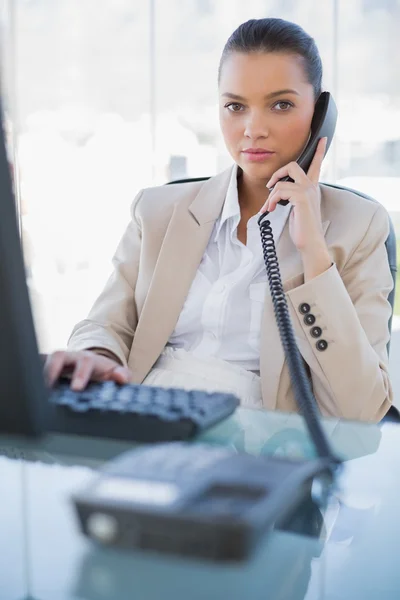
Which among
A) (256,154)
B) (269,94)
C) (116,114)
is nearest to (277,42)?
(269,94)

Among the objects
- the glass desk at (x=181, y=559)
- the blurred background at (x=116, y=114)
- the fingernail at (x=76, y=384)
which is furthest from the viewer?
the blurred background at (x=116, y=114)

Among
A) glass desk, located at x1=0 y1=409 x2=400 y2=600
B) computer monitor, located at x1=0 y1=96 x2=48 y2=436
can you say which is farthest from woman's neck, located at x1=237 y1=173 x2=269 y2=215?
computer monitor, located at x1=0 y1=96 x2=48 y2=436

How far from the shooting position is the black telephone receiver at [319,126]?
1.55m

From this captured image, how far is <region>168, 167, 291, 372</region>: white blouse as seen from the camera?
1.46 meters

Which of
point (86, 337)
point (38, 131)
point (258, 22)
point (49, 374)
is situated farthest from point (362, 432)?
point (38, 131)

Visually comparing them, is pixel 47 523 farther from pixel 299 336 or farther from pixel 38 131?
pixel 38 131

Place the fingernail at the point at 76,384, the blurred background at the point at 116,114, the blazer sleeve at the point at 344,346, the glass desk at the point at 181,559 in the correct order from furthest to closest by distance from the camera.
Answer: the blurred background at the point at 116,114 < the blazer sleeve at the point at 344,346 < the fingernail at the point at 76,384 < the glass desk at the point at 181,559

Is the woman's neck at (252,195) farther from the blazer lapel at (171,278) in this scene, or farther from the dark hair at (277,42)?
the dark hair at (277,42)

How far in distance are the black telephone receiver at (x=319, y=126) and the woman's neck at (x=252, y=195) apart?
0.11 m

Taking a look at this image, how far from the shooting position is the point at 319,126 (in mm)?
1559

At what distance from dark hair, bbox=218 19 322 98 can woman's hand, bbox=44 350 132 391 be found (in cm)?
79

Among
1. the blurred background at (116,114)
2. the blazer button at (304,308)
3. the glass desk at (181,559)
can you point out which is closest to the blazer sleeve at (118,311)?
the blazer button at (304,308)

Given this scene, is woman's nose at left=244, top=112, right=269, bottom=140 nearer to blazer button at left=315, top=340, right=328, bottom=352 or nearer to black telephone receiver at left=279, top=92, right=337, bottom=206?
black telephone receiver at left=279, top=92, right=337, bottom=206

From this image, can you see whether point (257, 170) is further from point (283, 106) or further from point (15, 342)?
point (15, 342)
